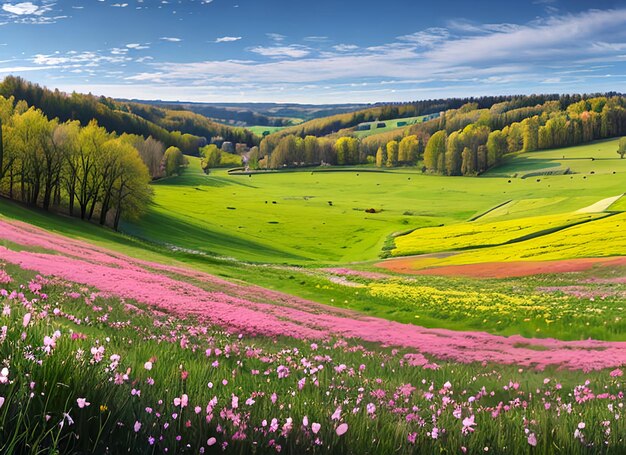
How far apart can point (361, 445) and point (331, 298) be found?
33640mm

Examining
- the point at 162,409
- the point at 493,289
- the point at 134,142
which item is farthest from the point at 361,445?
the point at 134,142

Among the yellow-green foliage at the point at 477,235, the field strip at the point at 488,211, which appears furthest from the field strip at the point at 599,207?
the field strip at the point at 488,211

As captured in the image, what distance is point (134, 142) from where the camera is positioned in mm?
158250

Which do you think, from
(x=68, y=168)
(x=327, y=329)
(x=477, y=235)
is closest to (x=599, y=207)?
(x=477, y=235)

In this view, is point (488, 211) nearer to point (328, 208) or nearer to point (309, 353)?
point (328, 208)

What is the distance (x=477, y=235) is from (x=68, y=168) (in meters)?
62.8

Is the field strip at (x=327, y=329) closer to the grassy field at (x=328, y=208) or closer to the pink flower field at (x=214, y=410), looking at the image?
the pink flower field at (x=214, y=410)

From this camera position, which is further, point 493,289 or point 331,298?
point 493,289

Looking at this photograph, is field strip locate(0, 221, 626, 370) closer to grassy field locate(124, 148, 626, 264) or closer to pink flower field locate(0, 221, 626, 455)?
pink flower field locate(0, 221, 626, 455)

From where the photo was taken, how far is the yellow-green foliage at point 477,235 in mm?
70500

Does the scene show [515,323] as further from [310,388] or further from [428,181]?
[428,181]

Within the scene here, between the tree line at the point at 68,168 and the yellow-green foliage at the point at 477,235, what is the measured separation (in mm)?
41541

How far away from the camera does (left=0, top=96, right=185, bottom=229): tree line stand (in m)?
62.2

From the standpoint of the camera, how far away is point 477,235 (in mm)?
76750
